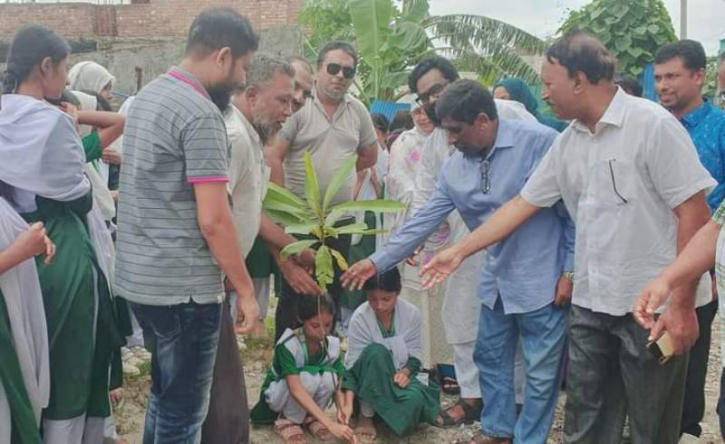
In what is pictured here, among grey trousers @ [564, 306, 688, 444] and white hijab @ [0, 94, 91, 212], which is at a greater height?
white hijab @ [0, 94, 91, 212]

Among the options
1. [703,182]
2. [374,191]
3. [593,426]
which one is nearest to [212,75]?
[703,182]

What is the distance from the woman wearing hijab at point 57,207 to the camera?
9.82 ft

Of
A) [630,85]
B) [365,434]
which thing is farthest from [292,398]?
[630,85]

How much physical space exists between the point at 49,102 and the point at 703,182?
2.64m

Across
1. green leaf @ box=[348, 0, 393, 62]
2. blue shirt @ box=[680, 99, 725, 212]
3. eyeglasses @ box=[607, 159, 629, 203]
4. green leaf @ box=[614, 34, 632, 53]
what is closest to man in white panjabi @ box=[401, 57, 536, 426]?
blue shirt @ box=[680, 99, 725, 212]

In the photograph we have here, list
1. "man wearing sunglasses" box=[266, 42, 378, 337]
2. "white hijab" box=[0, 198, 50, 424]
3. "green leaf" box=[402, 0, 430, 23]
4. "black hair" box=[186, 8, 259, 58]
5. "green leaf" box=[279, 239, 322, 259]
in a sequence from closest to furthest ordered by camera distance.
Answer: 1. "black hair" box=[186, 8, 259, 58]
2. "white hijab" box=[0, 198, 50, 424]
3. "green leaf" box=[279, 239, 322, 259]
4. "man wearing sunglasses" box=[266, 42, 378, 337]
5. "green leaf" box=[402, 0, 430, 23]

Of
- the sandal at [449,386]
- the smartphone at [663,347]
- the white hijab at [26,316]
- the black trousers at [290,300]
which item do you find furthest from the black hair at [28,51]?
the sandal at [449,386]

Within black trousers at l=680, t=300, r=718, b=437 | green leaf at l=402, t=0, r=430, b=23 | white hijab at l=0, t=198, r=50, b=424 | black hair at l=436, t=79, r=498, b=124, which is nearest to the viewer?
white hijab at l=0, t=198, r=50, b=424

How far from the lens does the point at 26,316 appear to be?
2990 mm

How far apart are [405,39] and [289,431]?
8.13 metres

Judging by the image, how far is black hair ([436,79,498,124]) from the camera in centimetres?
357

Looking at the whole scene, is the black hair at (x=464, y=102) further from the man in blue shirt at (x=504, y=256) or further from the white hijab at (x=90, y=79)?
the white hijab at (x=90, y=79)

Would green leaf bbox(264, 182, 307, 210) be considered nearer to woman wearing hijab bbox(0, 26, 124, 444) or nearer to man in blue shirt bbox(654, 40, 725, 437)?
woman wearing hijab bbox(0, 26, 124, 444)

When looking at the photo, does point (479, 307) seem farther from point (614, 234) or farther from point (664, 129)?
point (664, 129)
